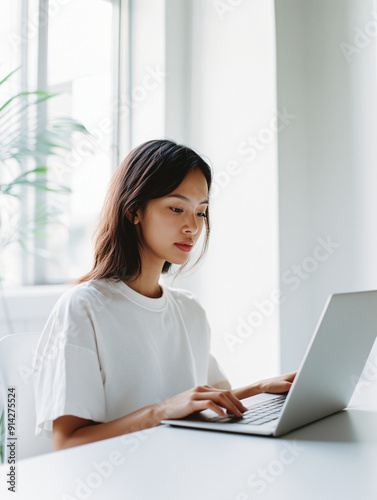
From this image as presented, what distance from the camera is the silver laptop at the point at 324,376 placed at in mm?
833

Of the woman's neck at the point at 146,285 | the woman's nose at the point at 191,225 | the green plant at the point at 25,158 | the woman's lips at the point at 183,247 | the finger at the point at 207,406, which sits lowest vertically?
the finger at the point at 207,406

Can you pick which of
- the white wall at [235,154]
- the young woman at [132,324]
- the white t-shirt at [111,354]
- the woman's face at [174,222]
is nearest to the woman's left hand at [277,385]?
the young woman at [132,324]

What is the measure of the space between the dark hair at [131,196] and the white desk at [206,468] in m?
0.51

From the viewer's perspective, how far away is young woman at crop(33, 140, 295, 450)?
42.9 inches

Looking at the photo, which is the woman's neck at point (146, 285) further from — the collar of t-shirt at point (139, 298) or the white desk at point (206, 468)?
the white desk at point (206, 468)

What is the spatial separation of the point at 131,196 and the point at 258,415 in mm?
598

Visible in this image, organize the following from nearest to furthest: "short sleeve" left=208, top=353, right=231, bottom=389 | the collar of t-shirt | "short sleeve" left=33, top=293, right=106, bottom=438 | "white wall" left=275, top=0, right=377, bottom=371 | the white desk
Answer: the white desk, "short sleeve" left=33, top=293, right=106, bottom=438, the collar of t-shirt, "short sleeve" left=208, top=353, right=231, bottom=389, "white wall" left=275, top=0, right=377, bottom=371

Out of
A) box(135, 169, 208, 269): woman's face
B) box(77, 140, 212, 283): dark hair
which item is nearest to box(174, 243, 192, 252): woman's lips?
box(135, 169, 208, 269): woman's face

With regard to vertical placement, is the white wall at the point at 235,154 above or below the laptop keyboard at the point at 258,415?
above

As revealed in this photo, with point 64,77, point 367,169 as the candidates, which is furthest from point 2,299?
point 367,169

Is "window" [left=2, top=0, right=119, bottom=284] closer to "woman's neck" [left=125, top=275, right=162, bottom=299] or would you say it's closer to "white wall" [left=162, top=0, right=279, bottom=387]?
"white wall" [left=162, top=0, right=279, bottom=387]

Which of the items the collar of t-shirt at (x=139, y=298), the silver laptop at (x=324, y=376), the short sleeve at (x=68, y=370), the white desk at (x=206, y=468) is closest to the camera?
the white desk at (x=206, y=468)

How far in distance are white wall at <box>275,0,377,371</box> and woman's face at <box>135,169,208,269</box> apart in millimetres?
791

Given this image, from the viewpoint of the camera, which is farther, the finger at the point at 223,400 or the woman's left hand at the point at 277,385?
the woman's left hand at the point at 277,385
